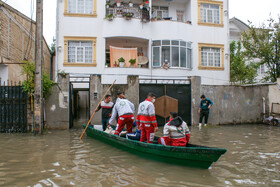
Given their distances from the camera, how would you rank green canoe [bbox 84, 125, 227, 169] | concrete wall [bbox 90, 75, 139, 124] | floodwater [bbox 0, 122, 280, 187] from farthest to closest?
concrete wall [bbox 90, 75, 139, 124] < green canoe [bbox 84, 125, 227, 169] < floodwater [bbox 0, 122, 280, 187]

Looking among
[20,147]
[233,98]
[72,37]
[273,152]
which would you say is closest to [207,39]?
[233,98]

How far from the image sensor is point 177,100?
13.6 m

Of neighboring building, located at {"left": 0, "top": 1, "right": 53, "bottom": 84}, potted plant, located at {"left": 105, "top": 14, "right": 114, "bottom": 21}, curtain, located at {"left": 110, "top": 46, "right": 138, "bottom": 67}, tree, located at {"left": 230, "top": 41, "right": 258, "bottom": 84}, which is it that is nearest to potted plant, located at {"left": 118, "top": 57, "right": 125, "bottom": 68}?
curtain, located at {"left": 110, "top": 46, "right": 138, "bottom": 67}

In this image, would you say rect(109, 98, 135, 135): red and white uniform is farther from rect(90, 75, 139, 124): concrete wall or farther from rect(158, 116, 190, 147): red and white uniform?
rect(90, 75, 139, 124): concrete wall

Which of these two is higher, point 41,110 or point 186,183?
point 41,110

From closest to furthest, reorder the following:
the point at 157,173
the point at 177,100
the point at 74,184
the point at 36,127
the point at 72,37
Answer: the point at 74,184 → the point at 157,173 → the point at 36,127 → the point at 177,100 → the point at 72,37

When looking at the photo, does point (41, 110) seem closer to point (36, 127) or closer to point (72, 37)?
point (36, 127)

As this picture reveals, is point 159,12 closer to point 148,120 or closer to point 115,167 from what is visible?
point 148,120

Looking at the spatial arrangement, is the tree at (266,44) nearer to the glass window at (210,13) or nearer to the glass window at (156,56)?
the glass window at (210,13)

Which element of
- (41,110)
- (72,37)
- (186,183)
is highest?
(72,37)

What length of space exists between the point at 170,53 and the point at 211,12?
5028 millimetres

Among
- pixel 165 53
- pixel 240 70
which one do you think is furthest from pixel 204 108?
pixel 240 70

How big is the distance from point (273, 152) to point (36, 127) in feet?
30.2

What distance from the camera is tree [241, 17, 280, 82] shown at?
17688 mm
